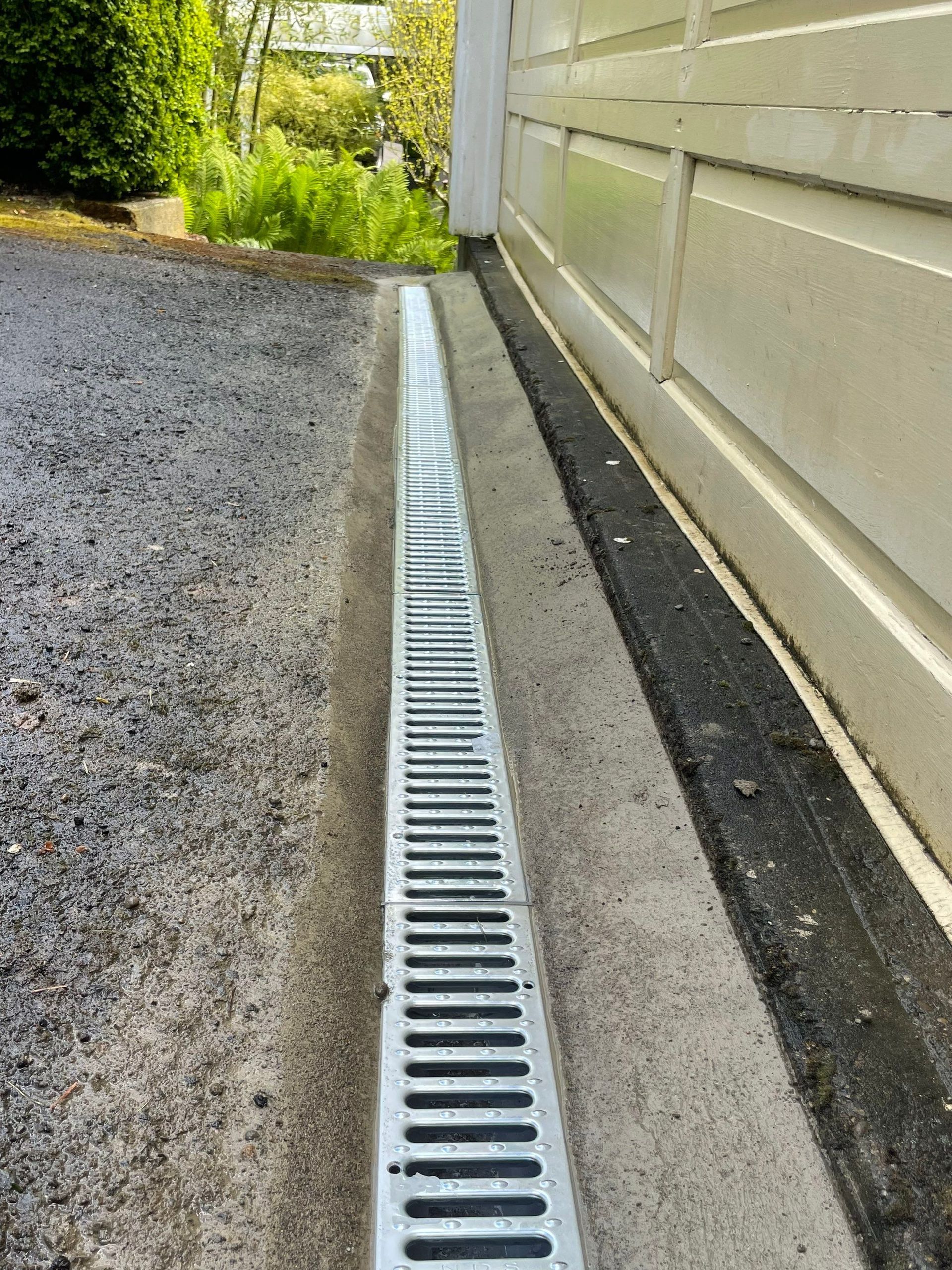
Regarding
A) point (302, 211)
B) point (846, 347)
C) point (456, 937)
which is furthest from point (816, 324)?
point (302, 211)

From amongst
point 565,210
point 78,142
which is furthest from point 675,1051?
point 78,142

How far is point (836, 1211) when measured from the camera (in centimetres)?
112

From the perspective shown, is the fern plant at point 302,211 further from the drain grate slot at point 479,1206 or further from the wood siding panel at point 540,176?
the drain grate slot at point 479,1206

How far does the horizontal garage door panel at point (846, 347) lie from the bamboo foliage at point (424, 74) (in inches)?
430

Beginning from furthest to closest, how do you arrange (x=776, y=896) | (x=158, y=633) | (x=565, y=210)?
1. (x=565, y=210)
2. (x=158, y=633)
3. (x=776, y=896)

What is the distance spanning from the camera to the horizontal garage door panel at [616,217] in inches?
128

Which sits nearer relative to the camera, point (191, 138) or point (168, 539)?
point (168, 539)

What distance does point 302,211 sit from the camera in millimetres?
9352

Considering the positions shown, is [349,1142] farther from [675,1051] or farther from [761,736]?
[761,736]

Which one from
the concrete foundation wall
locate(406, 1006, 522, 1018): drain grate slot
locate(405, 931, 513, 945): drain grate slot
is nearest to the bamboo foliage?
the concrete foundation wall

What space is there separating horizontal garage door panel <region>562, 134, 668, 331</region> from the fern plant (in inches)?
201

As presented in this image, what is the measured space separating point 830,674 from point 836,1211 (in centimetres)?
100

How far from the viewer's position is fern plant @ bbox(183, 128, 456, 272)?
9242mm

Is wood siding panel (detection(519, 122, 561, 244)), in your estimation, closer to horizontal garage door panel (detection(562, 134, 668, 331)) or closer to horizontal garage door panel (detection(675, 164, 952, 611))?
horizontal garage door panel (detection(562, 134, 668, 331))
